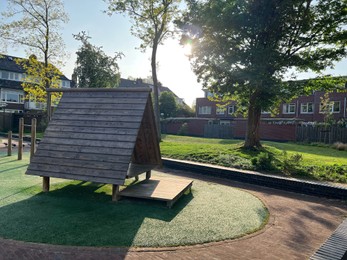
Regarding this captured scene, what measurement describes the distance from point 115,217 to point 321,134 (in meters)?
24.9

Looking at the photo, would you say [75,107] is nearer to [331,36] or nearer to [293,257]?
[293,257]

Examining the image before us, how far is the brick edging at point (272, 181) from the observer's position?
8.37 meters

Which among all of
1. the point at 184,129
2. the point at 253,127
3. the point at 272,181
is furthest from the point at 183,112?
the point at 272,181

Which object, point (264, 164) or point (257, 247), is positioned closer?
point (257, 247)

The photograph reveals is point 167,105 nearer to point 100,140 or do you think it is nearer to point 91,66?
point 91,66

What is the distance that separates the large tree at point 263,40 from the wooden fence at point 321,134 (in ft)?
40.4

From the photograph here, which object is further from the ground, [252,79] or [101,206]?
[252,79]

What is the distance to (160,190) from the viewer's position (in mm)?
7246

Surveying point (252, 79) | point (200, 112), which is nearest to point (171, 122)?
point (200, 112)

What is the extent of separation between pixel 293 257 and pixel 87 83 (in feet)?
66.6

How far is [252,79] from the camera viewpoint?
12.9 m

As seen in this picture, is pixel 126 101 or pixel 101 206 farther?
pixel 126 101

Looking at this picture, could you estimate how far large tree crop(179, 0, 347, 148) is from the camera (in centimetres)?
1306

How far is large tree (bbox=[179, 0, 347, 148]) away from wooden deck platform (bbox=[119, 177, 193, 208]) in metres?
7.09
